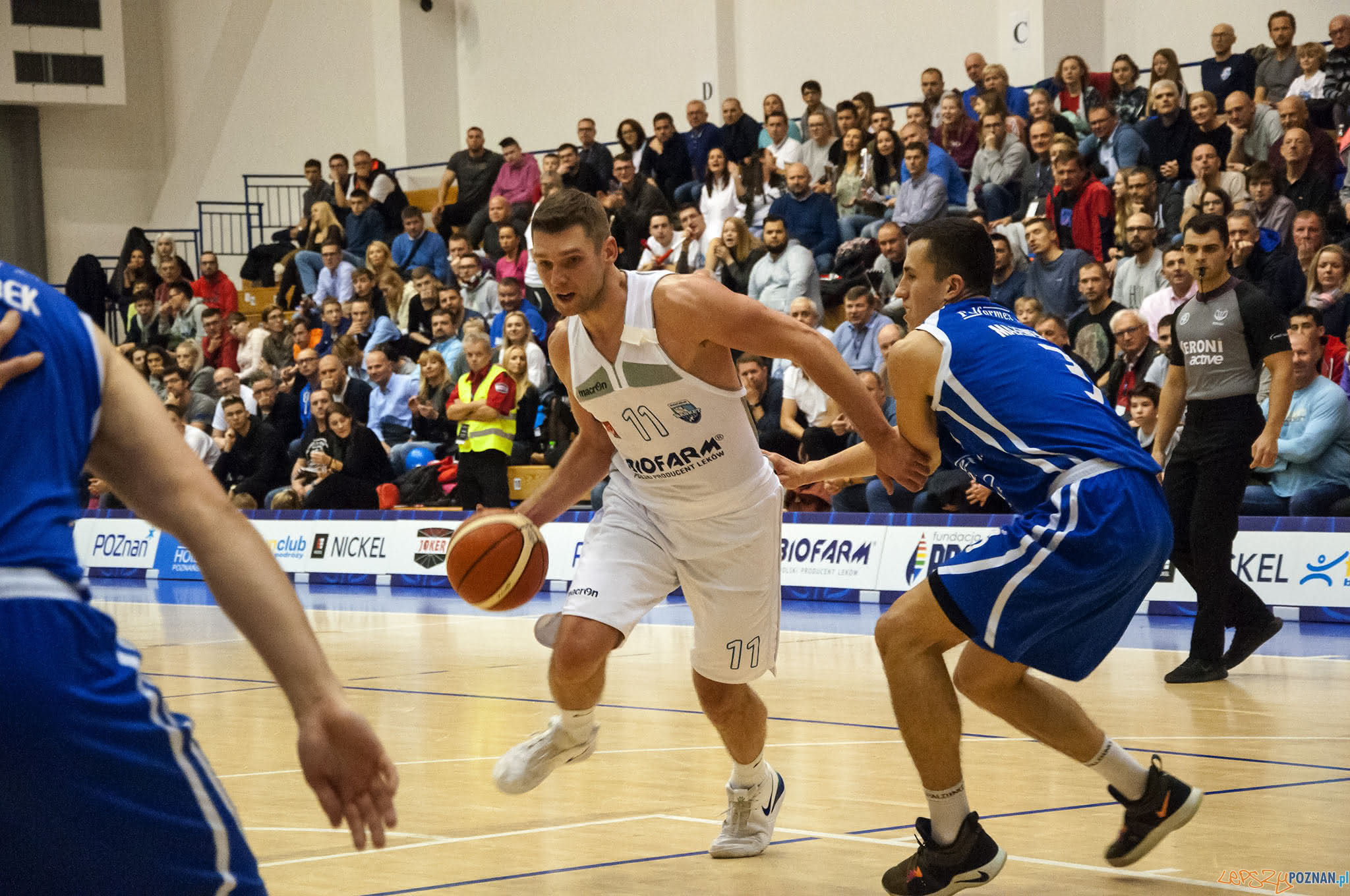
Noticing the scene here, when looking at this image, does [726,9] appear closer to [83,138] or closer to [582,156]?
[582,156]

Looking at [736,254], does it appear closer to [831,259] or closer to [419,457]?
[831,259]

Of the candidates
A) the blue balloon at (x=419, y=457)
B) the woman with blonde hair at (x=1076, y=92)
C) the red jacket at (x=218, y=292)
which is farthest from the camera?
the red jacket at (x=218, y=292)

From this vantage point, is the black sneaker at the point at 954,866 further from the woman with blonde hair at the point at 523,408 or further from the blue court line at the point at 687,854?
the woman with blonde hair at the point at 523,408

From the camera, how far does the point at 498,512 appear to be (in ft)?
15.9

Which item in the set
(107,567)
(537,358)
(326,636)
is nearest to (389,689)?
(326,636)

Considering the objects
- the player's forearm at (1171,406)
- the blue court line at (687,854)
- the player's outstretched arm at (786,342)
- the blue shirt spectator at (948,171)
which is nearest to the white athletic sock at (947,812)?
the blue court line at (687,854)

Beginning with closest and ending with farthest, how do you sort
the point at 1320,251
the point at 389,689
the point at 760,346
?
the point at 760,346, the point at 389,689, the point at 1320,251

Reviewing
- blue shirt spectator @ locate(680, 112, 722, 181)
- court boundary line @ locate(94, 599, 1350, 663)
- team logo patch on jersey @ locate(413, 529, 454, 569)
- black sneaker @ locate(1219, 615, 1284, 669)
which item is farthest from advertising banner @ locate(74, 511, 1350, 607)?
blue shirt spectator @ locate(680, 112, 722, 181)

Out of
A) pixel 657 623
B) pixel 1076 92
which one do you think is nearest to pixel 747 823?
pixel 657 623

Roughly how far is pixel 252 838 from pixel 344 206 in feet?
55.2

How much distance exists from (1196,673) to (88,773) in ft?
21.7

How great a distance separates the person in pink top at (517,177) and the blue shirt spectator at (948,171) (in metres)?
5.91

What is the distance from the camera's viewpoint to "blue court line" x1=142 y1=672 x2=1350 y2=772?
5.42 meters

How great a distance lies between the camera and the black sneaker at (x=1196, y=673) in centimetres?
741
